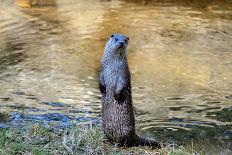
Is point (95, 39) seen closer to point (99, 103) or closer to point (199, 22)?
point (199, 22)

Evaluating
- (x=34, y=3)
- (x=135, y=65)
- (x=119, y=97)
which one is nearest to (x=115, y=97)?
(x=119, y=97)

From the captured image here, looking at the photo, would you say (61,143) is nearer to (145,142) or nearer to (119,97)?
(119,97)

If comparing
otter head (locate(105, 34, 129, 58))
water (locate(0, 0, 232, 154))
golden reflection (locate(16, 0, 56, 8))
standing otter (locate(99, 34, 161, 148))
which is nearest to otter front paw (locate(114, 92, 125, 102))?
standing otter (locate(99, 34, 161, 148))

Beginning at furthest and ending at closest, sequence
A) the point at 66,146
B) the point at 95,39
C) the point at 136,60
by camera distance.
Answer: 1. the point at 95,39
2. the point at 136,60
3. the point at 66,146

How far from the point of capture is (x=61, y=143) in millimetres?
4758

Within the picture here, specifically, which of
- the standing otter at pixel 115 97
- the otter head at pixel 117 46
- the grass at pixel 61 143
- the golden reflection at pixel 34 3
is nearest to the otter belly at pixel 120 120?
the standing otter at pixel 115 97

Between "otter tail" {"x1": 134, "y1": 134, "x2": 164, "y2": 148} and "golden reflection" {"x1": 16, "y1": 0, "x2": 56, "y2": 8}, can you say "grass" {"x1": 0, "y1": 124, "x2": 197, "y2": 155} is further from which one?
"golden reflection" {"x1": 16, "y1": 0, "x2": 56, "y2": 8}

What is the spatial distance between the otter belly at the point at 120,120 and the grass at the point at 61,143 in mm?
109

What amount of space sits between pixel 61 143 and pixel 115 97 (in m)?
0.60

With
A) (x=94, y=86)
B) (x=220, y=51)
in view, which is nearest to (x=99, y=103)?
(x=94, y=86)

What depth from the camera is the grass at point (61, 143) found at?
178 inches

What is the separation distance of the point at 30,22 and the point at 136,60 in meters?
3.81

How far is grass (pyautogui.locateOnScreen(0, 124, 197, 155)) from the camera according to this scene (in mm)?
4527

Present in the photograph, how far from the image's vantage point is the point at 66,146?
4641 mm
